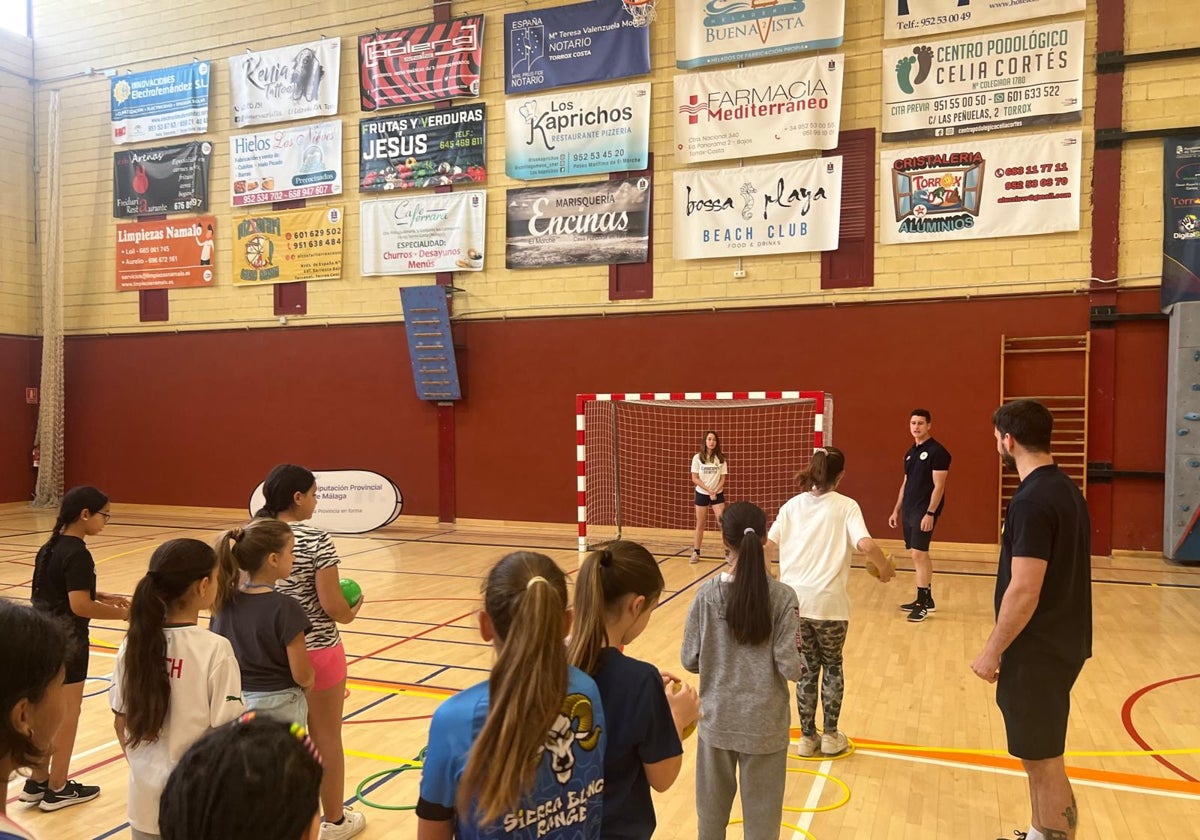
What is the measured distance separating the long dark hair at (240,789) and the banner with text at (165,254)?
15.2 meters

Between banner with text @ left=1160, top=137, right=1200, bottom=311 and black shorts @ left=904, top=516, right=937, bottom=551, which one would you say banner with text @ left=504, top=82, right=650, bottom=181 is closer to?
banner with text @ left=1160, top=137, right=1200, bottom=311

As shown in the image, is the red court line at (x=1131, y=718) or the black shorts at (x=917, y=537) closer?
the red court line at (x=1131, y=718)

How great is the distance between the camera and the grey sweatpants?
2887mm

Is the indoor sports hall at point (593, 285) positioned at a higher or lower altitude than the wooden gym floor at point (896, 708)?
higher

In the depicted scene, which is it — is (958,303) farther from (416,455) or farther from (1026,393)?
(416,455)

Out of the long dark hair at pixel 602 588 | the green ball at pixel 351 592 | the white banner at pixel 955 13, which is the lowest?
the green ball at pixel 351 592

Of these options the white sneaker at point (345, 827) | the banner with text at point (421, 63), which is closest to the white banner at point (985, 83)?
the banner with text at point (421, 63)

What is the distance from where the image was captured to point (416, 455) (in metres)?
13.6

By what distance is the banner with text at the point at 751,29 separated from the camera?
1107 cm

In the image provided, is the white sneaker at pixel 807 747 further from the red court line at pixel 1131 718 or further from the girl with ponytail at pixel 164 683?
the girl with ponytail at pixel 164 683

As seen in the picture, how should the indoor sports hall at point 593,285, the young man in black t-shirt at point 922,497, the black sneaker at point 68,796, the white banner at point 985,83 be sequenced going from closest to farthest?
the black sneaker at point 68,796, the young man in black t-shirt at point 922,497, the indoor sports hall at point 593,285, the white banner at point 985,83

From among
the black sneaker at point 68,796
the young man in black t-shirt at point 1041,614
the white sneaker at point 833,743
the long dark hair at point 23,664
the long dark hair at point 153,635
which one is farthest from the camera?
the white sneaker at point 833,743

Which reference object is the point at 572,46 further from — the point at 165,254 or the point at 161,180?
the point at 165,254

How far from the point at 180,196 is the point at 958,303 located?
1266 centimetres
